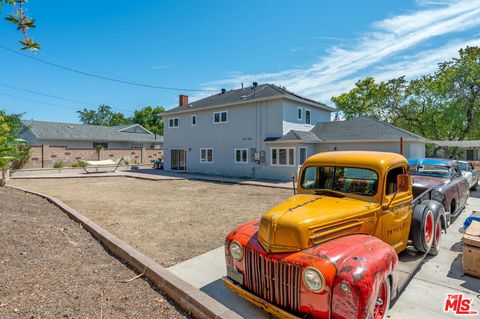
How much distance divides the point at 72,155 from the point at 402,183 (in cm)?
2862

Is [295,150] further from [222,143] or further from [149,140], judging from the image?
[149,140]

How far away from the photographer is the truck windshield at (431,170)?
8.05 meters

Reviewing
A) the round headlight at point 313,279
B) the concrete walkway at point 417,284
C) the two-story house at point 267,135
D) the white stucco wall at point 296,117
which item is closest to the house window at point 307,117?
the two-story house at point 267,135

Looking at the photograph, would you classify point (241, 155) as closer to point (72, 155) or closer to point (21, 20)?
point (72, 155)

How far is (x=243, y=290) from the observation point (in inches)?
126

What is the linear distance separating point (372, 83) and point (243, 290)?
127 ft

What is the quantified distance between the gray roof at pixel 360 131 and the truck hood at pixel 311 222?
612 inches

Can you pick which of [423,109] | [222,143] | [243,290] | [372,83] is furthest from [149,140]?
[243,290]

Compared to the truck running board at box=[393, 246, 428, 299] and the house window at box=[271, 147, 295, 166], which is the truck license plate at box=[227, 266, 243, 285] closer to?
the truck running board at box=[393, 246, 428, 299]

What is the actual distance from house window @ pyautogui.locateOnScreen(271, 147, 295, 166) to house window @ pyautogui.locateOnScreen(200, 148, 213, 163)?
5981 mm

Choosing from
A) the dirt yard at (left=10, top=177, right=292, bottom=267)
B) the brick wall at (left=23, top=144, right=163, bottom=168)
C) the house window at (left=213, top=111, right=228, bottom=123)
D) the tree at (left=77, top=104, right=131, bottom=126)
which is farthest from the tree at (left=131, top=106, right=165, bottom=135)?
the dirt yard at (left=10, top=177, right=292, bottom=267)

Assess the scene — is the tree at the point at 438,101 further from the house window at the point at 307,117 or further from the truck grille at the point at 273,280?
the truck grille at the point at 273,280

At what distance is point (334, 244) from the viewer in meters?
2.97

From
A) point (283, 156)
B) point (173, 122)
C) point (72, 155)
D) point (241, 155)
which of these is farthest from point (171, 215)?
point (72, 155)
